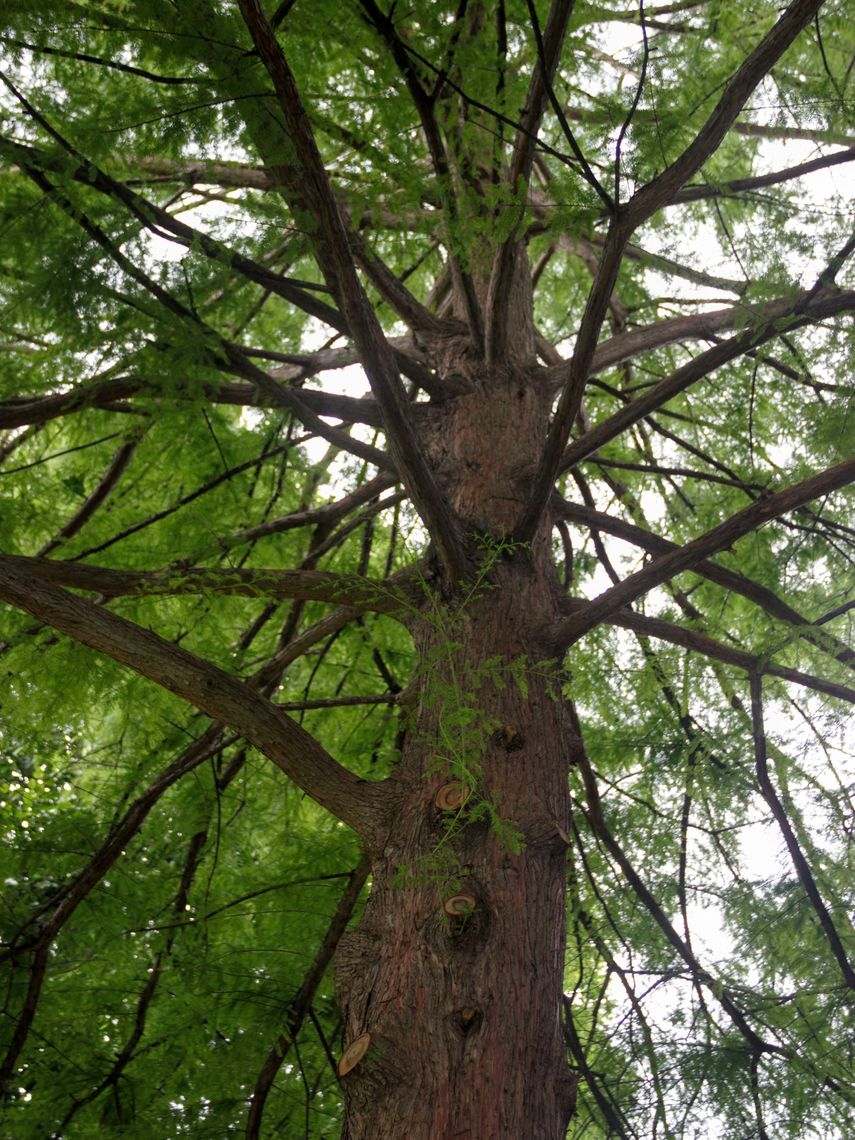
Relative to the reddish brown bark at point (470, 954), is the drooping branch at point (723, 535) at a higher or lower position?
higher

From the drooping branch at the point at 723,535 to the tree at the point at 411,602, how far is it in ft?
0.03

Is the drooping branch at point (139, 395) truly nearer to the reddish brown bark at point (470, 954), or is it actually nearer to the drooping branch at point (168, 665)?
the drooping branch at point (168, 665)

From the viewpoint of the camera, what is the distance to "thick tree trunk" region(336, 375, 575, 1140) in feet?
6.68

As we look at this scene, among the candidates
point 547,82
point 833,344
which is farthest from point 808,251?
point 547,82

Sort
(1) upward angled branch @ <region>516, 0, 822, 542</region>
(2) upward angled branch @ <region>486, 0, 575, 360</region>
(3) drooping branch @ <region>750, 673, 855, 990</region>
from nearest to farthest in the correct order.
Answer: (1) upward angled branch @ <region>516, 0, 822, 542</region>
(2) upward angled branch @ <region>486, 0, 575, 360</region>
(3) drooping branch @ <region>750, 673, 855, 990</region>

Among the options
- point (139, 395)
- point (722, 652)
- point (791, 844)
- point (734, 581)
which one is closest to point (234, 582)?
point (139, 395)

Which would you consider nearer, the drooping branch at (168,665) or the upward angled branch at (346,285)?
the upward angled branch at (346,285)

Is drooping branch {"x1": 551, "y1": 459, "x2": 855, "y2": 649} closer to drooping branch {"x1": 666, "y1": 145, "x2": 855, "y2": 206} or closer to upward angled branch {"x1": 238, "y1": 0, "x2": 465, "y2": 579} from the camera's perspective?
upward angled branch {"x1": 238, "y1": 0, "x2": 465, "y2": 579}

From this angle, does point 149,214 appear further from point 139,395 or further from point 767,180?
point 767,180

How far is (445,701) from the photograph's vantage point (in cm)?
253

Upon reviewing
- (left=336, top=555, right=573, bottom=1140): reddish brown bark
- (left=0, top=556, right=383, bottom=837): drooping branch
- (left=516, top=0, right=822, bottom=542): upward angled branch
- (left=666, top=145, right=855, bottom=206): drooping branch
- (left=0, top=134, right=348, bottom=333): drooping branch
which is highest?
(left=666, top=145, right=855, bottom=206): drooping branch

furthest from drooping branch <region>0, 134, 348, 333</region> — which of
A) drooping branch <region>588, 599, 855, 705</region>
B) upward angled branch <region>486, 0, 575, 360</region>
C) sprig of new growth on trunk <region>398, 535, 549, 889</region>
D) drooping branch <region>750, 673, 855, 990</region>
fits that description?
drooping branch <region>750, 673, 855, 990</region>

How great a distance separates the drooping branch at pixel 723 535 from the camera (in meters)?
2.62

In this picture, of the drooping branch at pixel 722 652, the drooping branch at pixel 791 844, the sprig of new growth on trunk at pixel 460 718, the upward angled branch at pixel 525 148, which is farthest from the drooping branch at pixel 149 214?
the drooping branch at pixel 791 844
